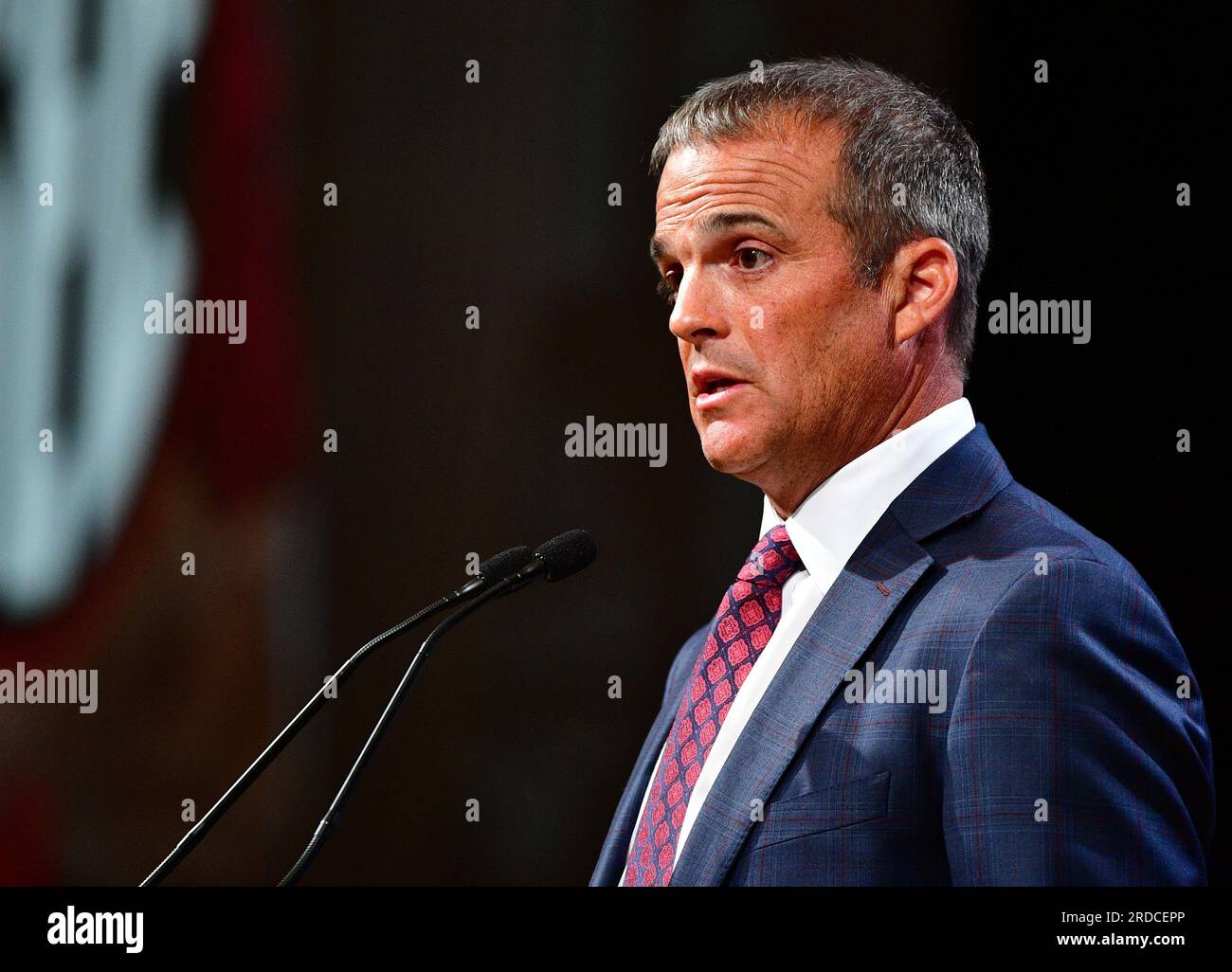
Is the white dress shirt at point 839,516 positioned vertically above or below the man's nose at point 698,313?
below

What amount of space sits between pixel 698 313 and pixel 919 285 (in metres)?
0.32

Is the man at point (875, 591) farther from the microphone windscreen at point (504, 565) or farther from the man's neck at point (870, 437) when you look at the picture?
the microphone windscreen at point (504, 565)

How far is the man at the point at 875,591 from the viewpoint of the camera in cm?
144

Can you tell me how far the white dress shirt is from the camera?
1669mm

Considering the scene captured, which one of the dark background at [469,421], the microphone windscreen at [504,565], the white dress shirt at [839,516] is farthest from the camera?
the dark background at [469,421]

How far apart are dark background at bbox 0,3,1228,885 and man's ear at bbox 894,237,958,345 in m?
0.43

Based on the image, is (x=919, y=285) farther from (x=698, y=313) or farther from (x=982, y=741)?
(x=982, y=741)

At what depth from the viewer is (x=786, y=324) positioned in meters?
1.74

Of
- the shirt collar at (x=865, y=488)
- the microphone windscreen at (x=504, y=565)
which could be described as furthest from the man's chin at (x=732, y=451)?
the microphone windscreen at (x=504, y=565)

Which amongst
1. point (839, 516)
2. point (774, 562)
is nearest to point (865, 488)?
point (839, 516)

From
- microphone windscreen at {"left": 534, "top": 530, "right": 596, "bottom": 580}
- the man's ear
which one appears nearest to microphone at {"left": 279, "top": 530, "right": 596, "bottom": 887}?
microphone windscreen at {"left": 534, "top": 530, "right": 596, "bottom": 580}
